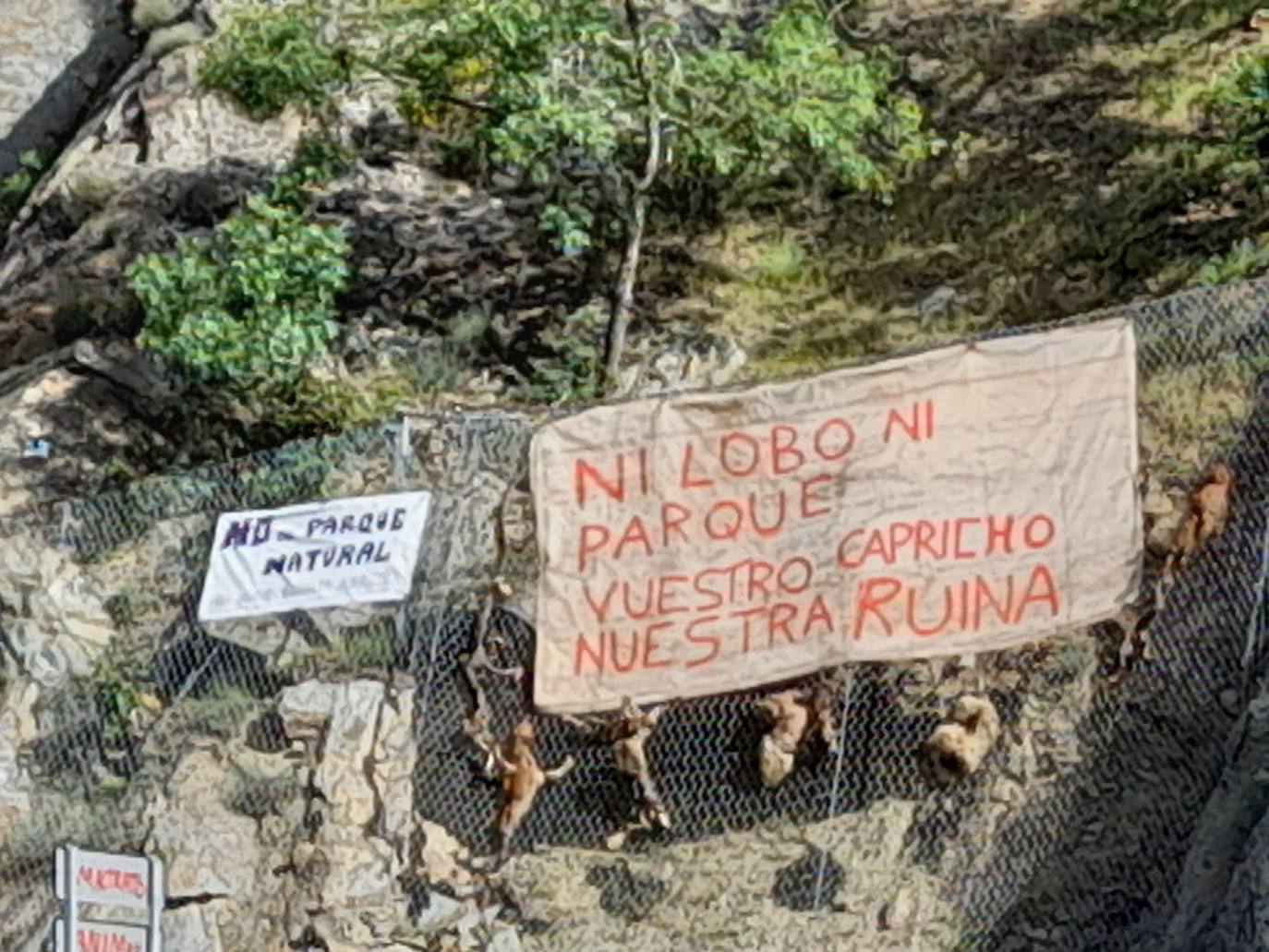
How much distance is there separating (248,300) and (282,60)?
133cm

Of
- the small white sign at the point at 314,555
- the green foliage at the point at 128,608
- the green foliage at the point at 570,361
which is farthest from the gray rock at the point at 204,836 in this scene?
the green foliage at the point at 570,361

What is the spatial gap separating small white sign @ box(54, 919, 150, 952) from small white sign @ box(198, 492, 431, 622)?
1343 mm

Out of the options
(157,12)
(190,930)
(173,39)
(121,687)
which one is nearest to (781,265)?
(173,39)

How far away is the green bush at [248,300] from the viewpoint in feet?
41.3

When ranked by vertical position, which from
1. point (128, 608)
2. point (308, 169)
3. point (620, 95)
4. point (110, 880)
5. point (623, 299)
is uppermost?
point (620, 95)

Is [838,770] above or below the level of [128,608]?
above

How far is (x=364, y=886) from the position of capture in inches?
376

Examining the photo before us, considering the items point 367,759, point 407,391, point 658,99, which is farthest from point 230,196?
point 367,759

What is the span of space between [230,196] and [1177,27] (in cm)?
560

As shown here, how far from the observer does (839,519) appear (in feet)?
28.9

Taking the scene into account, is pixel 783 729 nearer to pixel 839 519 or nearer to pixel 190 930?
pixel 839 519

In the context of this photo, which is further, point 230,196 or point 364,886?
point 230,196

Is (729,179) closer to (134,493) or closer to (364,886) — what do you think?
(134,493)

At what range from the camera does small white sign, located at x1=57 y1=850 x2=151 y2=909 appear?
32.0 ft
